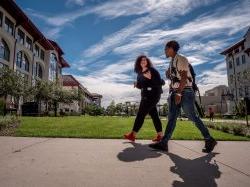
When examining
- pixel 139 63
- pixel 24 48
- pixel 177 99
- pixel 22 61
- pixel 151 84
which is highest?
pixel 24 48

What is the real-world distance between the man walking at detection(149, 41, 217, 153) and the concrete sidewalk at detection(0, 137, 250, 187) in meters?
0.22

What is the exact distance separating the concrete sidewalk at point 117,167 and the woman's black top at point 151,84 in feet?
5.06

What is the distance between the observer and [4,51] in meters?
34.2

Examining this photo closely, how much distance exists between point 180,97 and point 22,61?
39.9 metres

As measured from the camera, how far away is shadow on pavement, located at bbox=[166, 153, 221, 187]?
2613 millimetres

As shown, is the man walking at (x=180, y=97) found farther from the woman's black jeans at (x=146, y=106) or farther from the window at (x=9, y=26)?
the window at (x=9, y=26)

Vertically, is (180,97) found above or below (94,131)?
above

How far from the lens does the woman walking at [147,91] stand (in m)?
5.59

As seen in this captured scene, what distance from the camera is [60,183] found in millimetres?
2496

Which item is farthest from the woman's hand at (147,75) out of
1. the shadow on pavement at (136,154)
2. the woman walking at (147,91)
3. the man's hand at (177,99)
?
the shadow on pavement at (136,154)

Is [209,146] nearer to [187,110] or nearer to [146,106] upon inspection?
[187,110]

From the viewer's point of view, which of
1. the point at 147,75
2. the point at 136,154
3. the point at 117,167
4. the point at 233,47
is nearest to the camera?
the point at 117,167

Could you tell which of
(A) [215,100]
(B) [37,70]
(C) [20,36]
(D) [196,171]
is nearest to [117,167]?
(D) [196,171]

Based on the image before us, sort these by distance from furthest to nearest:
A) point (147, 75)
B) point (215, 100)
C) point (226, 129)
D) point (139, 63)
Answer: point (215, 100)
point (226, 129)
point (139, 63)
point (147, 75)
